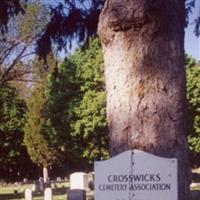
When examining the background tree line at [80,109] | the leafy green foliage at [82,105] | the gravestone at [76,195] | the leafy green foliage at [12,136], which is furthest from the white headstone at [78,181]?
the leafy green foliage at [12,136]

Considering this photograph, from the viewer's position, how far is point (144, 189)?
3445mm

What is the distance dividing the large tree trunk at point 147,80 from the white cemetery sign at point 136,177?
0.72ft

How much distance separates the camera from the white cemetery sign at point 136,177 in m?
3.45

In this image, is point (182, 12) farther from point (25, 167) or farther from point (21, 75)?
point (25, 167)

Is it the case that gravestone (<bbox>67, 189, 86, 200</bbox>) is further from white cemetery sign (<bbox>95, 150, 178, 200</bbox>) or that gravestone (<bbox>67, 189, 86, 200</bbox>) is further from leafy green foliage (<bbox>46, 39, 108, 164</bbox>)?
white cemetery sign (<bbox>95, 150, 178, 200</bbox>)

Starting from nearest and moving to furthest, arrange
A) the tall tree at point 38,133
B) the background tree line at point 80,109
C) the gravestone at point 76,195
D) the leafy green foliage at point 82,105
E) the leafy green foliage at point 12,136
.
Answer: the gravestone at point 76,195, the background tree line at point 80,109, the leafy green foliage at point 82,105, the tall tree at point 38,133, the leafy green foliage at point 12,136

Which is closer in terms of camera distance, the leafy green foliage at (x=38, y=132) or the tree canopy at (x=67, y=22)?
the tree canopy at (x=67, y=22)

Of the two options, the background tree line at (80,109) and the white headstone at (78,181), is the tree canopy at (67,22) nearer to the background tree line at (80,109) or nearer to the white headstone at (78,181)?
the white headstone at (78,181)

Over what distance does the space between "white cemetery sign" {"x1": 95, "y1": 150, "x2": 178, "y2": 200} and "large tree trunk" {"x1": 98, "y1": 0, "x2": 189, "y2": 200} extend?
0.22m

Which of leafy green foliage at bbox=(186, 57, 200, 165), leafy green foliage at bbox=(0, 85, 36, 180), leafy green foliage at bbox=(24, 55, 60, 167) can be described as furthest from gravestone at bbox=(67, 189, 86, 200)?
leafy green foliage at bbox=(0, 85, 36, 180)

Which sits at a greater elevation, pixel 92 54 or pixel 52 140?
pixel 92 54

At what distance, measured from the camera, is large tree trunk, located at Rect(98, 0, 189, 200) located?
3.76 meters

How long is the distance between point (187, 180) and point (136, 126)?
487 mm

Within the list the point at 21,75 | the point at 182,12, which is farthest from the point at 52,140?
the point at 182,12
